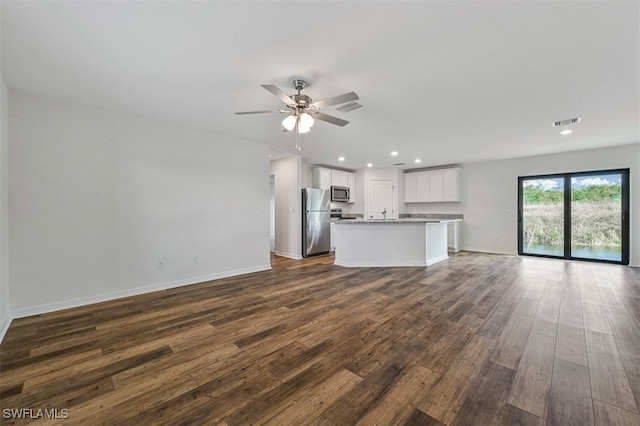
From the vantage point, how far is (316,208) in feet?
21.3

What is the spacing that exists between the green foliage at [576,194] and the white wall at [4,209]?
9072mm

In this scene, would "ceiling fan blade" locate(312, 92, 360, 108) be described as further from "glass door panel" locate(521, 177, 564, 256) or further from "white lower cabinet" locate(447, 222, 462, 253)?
"glass door panel" locate(521, 177, 564, 256)

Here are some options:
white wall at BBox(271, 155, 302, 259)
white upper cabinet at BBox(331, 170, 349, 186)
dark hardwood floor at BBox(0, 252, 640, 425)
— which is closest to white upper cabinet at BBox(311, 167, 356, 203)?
white upper cabinet at BBox(331, 170, 349, 186)

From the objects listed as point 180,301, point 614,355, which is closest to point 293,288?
point 180,301

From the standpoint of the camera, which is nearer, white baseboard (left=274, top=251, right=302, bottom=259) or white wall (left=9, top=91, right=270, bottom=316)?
white wall (left=9, top=91, right=270, bottom=316)

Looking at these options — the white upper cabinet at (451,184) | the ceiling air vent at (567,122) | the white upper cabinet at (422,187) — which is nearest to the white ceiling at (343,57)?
the ceiling air vent at (567,122)

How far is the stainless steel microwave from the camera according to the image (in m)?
7.33

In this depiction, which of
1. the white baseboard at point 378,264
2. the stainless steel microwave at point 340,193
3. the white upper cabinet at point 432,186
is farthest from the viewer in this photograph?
the stainless steel microwave at point 340,193

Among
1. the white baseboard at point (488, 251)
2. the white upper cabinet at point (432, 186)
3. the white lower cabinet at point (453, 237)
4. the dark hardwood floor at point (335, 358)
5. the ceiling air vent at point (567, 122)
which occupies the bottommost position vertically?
the dark hardwood floor at point (335, 358)

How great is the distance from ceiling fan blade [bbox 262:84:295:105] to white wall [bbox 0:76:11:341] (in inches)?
105

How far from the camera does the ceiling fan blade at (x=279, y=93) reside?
7.06 feet

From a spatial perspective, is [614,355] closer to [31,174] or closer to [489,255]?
[489,255]

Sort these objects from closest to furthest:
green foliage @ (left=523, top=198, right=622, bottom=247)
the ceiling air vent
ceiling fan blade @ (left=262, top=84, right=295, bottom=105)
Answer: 1. ceiling fan blade @ (left=262, top=84, right=295, bottom=105)
2. the ceiling air vent
3. green foliage @ (left=523, top=198, right=622, bottom=247)

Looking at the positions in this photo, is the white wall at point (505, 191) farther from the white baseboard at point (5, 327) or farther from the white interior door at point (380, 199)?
the white baseboard at point (5, 327)
